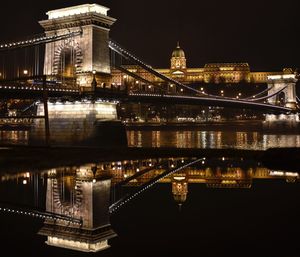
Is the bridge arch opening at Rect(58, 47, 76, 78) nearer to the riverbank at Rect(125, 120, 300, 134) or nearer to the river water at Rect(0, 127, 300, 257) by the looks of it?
the river water at Rect(0, 127, 300, 257)

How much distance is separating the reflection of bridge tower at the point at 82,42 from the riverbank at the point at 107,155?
33.9ft

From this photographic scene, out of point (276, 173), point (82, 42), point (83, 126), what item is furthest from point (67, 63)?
point (276, 173)

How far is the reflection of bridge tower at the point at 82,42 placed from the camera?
39.3m

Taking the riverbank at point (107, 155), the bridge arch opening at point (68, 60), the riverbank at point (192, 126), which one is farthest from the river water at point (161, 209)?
the riverbank at point (192, 126)

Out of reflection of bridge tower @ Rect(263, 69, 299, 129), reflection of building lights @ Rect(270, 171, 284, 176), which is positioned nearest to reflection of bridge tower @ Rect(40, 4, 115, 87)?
A: reflection of building lights @ Rect(270, 171, 284, 176)

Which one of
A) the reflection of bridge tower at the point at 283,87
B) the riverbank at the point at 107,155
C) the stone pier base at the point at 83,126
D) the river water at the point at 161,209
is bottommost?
the river water at the point at 161,209

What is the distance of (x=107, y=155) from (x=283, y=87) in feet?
266

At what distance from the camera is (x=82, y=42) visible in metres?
39.9

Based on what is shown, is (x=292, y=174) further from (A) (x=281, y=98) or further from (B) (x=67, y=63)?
(A) (x=281, y=98)

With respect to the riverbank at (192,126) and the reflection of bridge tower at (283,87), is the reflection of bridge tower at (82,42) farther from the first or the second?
the reflection of bridge tower at (283,87)

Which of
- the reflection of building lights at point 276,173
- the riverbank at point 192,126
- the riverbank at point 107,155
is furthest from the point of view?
the riverbank at point 192,126

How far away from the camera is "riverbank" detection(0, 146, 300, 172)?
2369 centimetres

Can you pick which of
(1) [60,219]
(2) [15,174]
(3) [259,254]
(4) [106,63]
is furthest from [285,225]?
(4) [106,63]

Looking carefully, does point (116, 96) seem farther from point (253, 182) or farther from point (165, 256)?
point (165, 256)
